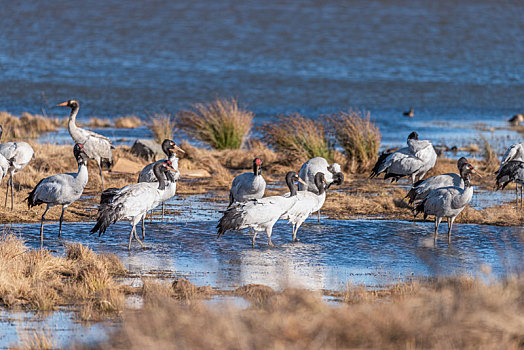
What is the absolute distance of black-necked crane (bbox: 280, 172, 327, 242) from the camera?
1181 centimetres

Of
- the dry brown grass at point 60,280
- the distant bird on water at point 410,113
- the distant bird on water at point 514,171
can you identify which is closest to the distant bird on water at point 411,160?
the distant bird on water at point 514,171

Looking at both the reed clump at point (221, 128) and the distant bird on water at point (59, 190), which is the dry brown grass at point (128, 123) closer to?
the reed clump at point (221, 128)

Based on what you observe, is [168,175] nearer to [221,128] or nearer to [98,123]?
[221,128]

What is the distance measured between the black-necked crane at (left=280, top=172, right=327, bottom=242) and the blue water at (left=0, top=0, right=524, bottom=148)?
14724mm

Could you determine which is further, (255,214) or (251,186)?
(251,186)

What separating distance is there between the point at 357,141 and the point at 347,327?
1348cm

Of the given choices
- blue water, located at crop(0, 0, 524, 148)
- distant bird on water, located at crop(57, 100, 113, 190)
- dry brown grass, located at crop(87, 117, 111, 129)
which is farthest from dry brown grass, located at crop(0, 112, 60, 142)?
distant bird on water, located at crop(57, 100, 113, 190)

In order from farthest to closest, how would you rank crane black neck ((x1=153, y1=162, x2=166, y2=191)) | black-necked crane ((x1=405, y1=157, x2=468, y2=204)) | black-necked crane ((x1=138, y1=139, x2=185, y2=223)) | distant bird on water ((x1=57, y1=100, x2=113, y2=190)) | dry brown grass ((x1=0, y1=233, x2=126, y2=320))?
distant bird on water ((x1=57, y1=100, x2=113, y2=190)) < black-necked crane ((x1=405, y1=157, x2=468, y2=204)) < black-necked crane ((x1=138, y1=139, x2=185, y2=223)) < crane black neck ((x1=153, y1=162, x2=166, y2=191)) < dry brown grass ((x1=0, y1=233, x2=126, y2=320))

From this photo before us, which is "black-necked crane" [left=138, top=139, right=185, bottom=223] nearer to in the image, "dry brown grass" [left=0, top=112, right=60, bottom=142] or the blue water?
"dry brown grass" [left=0, top=112, right=60, bottom=142]

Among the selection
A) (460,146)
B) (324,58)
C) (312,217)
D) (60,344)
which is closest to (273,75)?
(324,58)

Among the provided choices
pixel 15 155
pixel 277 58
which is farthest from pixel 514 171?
pixel 277 58

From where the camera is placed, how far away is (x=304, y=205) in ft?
39.3

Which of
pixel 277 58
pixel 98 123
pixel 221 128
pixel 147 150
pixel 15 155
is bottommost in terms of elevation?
pixel 98 123

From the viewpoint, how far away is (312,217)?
13.8 m
